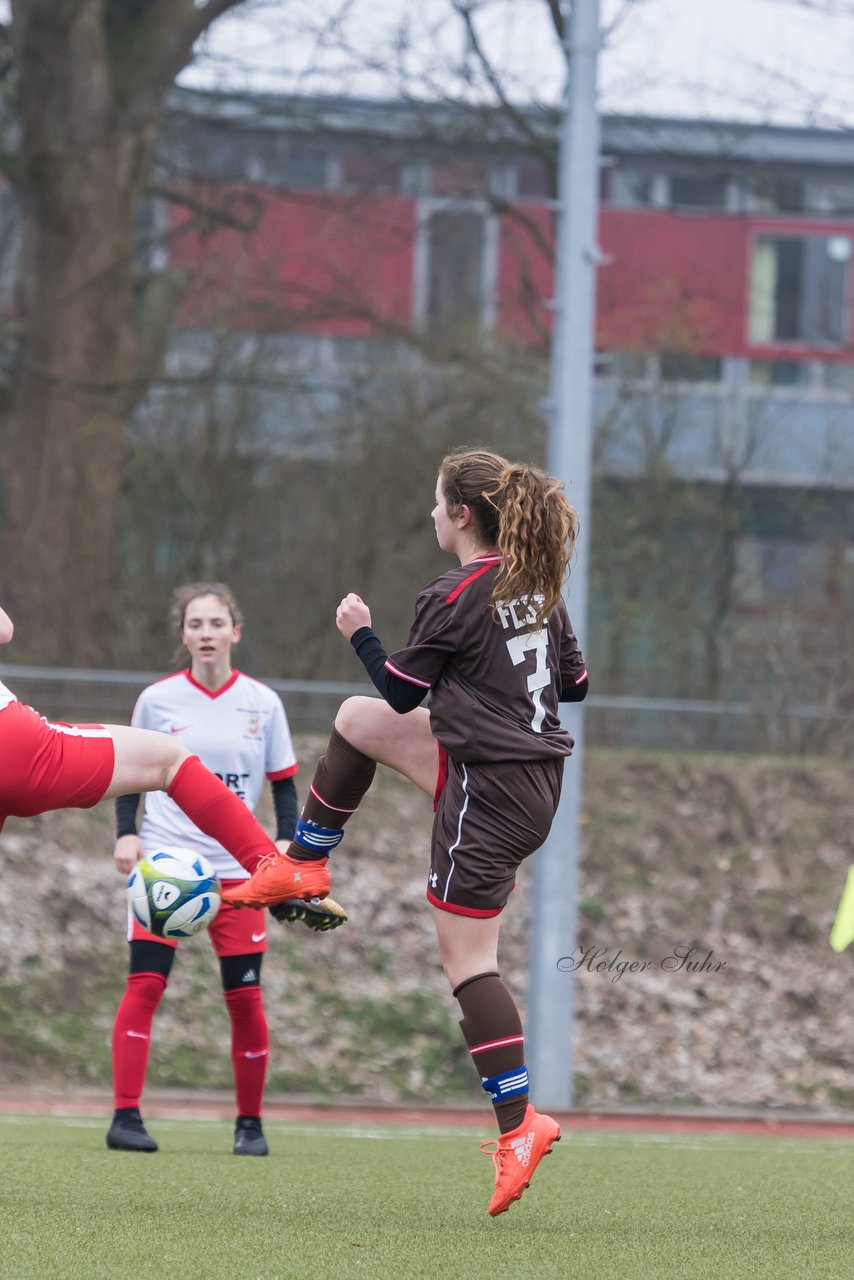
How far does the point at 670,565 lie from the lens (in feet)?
59.2

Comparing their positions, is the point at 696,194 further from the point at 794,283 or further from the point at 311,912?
the point at 311,912

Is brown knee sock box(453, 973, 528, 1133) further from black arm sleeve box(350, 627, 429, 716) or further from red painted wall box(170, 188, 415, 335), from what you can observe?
red painted wall box(170, 188, 415, 335)

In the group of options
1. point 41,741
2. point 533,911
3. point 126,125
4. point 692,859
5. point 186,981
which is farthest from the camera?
point 126,125

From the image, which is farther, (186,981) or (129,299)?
(129,299)

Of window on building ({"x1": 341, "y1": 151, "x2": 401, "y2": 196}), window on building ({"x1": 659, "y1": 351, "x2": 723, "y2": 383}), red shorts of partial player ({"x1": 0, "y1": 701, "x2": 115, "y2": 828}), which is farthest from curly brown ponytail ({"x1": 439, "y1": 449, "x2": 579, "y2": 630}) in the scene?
window on building ({"x1": 659, "y1": 351, "x2": 723, "y2": 383})

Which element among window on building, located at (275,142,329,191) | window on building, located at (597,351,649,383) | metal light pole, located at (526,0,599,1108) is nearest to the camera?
metal light pole, located at (526,0,599,1108)

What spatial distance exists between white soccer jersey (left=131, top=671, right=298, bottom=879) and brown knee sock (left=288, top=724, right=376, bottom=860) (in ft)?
5.49

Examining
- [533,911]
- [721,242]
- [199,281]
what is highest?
[721,242]

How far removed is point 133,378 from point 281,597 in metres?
2.98

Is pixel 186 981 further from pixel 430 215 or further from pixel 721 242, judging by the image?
pixel 721 242

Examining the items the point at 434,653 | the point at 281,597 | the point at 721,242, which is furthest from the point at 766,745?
the point at 434,653

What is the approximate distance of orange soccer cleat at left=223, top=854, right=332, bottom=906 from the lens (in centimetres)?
468

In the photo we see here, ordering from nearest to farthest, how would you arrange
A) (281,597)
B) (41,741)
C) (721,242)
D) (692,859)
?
(41,741), (692,859), (281,597), (721,242)

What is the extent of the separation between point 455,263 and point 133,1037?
1459 cm
